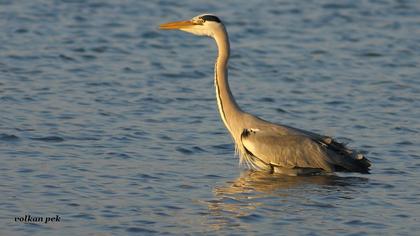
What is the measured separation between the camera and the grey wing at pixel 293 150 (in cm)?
1125

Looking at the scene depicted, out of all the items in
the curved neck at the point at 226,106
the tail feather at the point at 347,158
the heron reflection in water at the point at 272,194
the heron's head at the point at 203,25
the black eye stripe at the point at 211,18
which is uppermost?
the black eye stripe at the point at 211,18

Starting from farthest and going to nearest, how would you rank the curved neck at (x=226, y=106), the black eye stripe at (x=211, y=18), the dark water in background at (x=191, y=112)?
1. the black eye stripe at (x=211, y=18)
2. the curved neck at (x=226, y=106)
3. the dark water in background at (x=191, y=112)

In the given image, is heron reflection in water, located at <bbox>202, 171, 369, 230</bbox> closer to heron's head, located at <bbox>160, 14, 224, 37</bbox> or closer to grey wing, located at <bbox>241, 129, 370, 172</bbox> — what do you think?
grey wing, located at <bbox>241, 129, 370, 172</bbox>

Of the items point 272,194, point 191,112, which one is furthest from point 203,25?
point 272,194

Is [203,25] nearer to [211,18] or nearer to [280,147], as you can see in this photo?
[211,18]

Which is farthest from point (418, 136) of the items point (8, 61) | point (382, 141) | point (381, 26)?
point (381, 26)

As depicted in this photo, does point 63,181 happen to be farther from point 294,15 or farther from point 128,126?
point 294,15

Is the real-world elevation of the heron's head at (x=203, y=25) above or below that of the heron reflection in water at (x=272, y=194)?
above

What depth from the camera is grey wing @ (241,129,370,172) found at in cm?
1125

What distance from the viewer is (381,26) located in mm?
19969

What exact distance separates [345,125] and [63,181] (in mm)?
4348

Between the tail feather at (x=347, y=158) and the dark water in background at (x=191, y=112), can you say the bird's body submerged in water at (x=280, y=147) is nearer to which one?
the tail feather at (x=347, y=158)

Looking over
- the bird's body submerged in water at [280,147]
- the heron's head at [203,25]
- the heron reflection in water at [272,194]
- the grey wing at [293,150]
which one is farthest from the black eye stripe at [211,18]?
the heron reflection in water at [272,194]

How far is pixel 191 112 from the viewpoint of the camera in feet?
44.7
